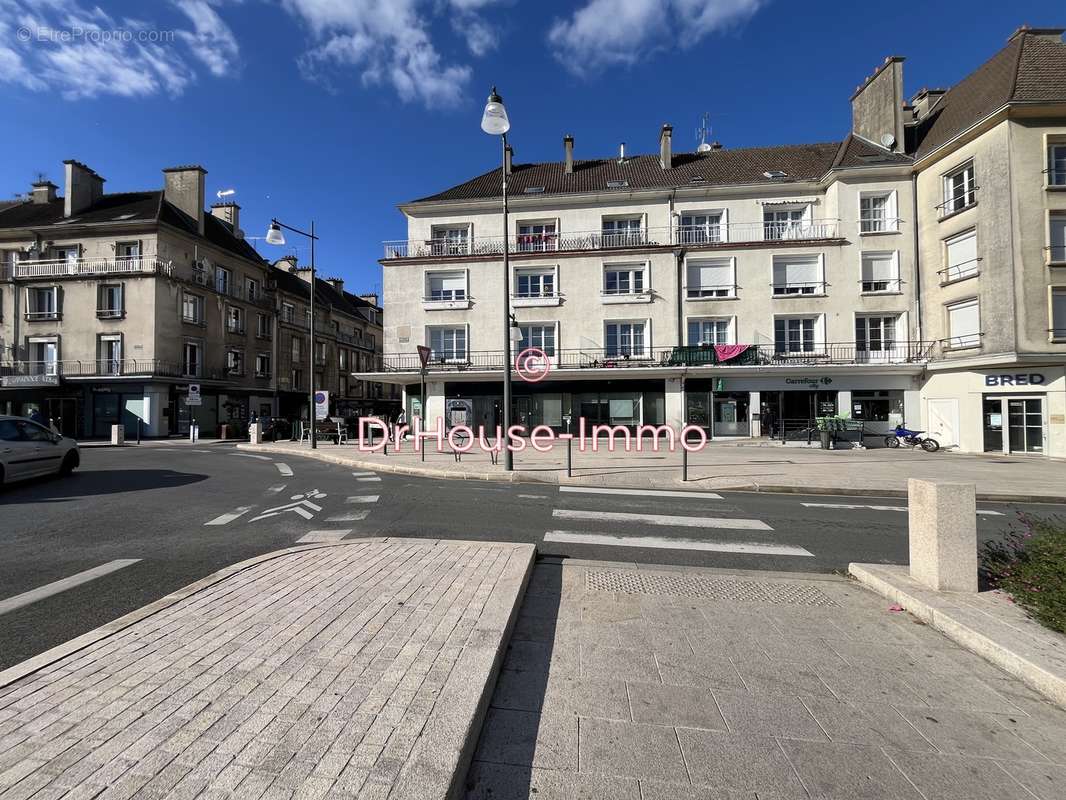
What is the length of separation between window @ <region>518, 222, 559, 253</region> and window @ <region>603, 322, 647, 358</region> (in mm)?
5649

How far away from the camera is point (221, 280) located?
33.7 m

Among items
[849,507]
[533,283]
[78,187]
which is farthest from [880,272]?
[78,187]

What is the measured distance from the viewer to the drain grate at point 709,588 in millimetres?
3980

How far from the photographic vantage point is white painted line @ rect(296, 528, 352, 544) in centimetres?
566

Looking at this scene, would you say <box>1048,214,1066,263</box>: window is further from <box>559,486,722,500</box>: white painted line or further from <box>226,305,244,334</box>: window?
<box>226,305,244,334</box>: window

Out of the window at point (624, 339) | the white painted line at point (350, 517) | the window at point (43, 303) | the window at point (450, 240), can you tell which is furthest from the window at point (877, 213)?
the window at point (43, 303)

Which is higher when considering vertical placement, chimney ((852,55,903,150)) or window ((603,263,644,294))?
chimney ((852,55,903,150))

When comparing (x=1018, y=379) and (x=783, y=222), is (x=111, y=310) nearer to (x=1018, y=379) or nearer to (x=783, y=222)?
(x=783, y=222)

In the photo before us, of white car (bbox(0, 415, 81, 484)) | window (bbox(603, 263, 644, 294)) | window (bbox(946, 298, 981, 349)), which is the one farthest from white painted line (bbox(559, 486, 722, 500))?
window (bbox(946, 298, 981, 349))

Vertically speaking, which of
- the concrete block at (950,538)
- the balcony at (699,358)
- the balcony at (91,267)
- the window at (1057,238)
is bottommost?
the concrete block at (950,538)

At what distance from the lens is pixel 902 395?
2225 centimetres

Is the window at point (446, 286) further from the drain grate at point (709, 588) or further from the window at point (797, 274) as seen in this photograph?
the drain grate at point (709, 588)

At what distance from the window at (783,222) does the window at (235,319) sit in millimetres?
35401

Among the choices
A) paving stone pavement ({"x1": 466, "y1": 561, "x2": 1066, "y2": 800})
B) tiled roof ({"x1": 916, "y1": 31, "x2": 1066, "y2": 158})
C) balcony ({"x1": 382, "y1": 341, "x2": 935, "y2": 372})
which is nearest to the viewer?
paving stone pavement ({"x1": 466, "y1": 561, "x2": 1066, "y2": 800})
